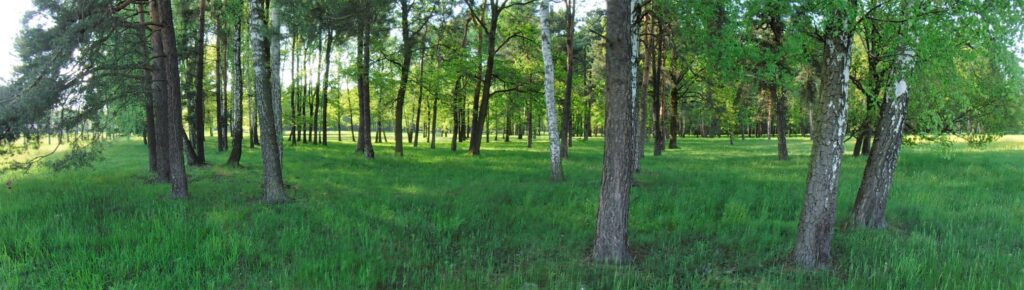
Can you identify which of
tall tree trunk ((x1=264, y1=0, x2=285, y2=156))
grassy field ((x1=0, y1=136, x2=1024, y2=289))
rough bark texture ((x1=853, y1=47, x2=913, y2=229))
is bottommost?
grassy field ((x1=0, y1=136, x2=1024, y2=289))

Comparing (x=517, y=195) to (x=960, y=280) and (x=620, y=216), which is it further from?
(x=960, y=280)

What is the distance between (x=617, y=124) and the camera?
5.50 meters

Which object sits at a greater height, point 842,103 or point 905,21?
point 905,21

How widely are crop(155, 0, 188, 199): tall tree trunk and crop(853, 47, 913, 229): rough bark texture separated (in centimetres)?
1237

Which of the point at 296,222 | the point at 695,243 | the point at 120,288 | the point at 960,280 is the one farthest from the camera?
the point at 296,222

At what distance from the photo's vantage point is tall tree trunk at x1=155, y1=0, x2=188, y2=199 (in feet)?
30.7

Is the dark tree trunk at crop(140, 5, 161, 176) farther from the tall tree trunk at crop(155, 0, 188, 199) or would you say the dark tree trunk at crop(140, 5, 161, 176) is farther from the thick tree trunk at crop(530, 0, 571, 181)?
the thick tree trunk at crop(530, 0, 571, 181)

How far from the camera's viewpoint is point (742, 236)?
6992mm

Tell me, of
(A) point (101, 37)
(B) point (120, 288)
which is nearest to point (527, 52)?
(A) point (101, 37)

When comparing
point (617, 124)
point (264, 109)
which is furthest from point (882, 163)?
point (264, 109)

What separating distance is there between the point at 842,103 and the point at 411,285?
17.6 feet

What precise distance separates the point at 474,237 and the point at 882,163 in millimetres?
6335

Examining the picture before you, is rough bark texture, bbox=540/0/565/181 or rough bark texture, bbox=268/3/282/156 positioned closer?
rough bark texture, bbox=268/3/282/156

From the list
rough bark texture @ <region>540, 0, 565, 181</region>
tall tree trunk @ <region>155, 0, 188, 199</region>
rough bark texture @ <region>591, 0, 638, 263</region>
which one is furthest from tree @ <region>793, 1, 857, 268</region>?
tall tree trunk @ <region>155, 0, 188, 199</region>
